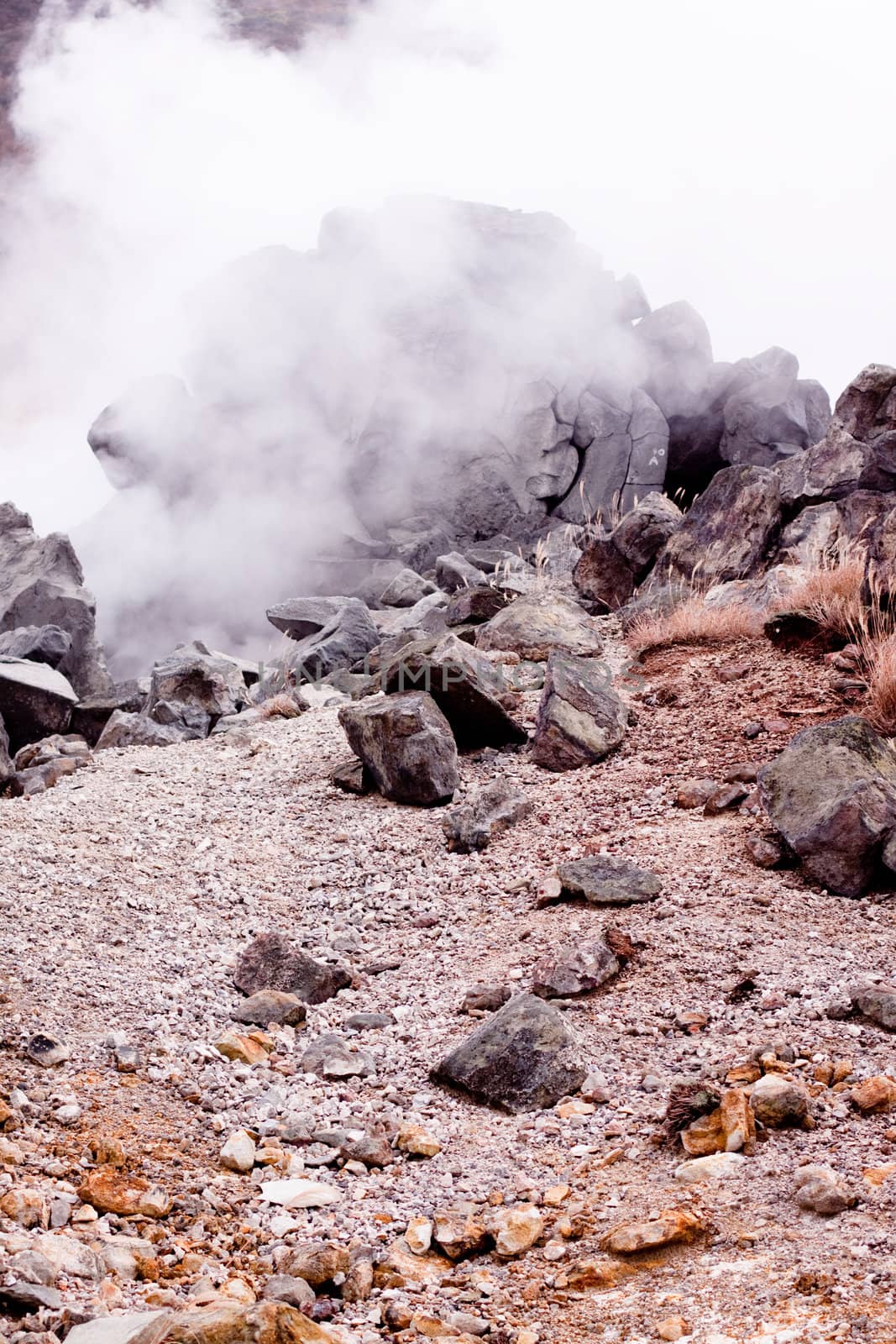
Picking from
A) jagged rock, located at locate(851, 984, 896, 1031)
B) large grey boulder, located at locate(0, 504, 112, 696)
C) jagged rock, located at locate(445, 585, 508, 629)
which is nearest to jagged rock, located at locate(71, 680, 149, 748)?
jagged rock, located at locate(445, 585, 508, 629)

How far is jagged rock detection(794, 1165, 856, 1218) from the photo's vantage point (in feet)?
7.06

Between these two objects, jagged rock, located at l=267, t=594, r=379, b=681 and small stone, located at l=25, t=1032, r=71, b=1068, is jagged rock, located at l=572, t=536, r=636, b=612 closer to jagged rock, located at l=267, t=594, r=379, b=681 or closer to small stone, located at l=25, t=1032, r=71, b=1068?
jagged rock, located at l=267, t=594, r=379, b=681

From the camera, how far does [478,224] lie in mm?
36500

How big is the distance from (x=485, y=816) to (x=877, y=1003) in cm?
269

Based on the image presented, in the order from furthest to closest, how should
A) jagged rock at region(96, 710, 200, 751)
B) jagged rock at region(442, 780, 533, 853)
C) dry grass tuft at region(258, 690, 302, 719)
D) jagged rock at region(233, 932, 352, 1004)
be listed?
jagged rock at region(96, 710, 200, 751), dry grass tuft at region(258, 690, 302, 719), jagged rock at region(442, 780, 533, 853), jagged rock at region(233, 932, 352, 1004)

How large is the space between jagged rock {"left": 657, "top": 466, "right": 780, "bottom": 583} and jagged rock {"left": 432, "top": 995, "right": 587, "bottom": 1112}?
23.9ft

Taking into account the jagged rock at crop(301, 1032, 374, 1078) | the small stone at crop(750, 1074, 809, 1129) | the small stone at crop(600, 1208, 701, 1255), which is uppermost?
the small stone at crop(600, 1208, 701, 1255)

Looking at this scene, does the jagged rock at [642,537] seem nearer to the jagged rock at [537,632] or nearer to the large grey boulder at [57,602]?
the jagged rock at [537,632]

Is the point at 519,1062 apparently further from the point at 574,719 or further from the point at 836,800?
the point at 574,719

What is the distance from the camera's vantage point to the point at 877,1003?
10.1 ft

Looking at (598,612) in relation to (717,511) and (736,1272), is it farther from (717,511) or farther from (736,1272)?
(736,1272)

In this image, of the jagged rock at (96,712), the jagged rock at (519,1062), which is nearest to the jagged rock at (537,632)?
the jagged rock at (96,712)

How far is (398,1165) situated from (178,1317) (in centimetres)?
100

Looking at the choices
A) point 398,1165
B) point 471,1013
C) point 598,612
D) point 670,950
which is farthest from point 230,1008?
point 598,612
